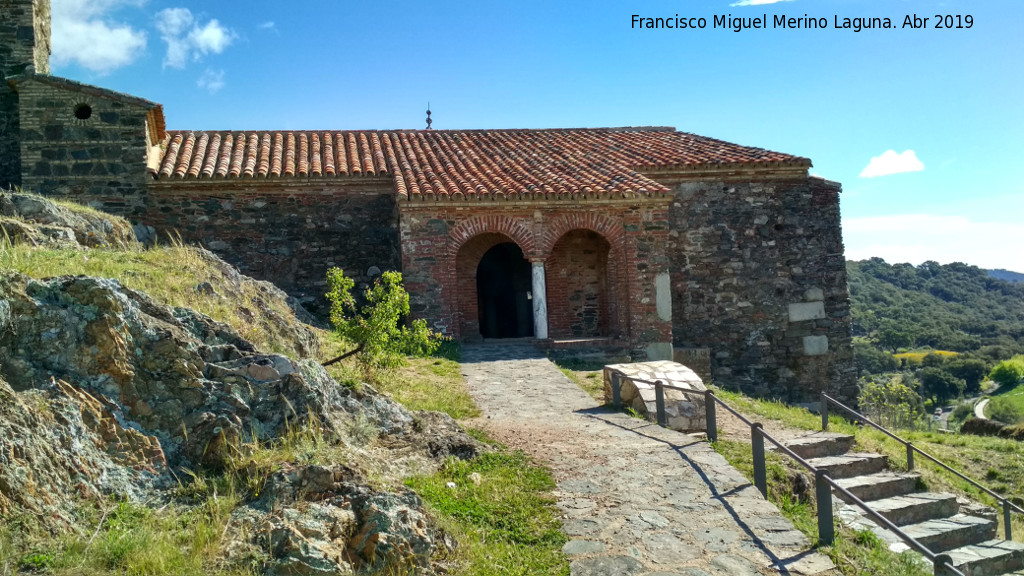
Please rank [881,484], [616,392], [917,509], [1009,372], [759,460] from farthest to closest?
[1009,372], [616,392], [881,484], [917,509], [759,460]

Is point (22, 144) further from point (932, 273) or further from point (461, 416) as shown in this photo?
point (932, 273)

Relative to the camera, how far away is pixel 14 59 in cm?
1342

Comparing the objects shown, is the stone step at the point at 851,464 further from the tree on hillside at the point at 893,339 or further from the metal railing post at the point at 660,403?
the tree on hillside at the point at 893,339

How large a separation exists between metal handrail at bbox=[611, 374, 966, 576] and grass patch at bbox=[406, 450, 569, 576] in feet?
6.25

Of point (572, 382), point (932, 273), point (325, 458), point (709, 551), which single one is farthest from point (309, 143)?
point (932, 273)

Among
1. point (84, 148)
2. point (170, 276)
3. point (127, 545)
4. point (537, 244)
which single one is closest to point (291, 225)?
point (84, 148)

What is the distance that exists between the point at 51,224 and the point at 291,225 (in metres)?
6.17

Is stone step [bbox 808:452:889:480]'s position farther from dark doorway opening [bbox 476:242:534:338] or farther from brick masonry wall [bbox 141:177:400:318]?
dark doorway opening [bbox 476:242:534:338]

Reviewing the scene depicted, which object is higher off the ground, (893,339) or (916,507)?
(916,507)

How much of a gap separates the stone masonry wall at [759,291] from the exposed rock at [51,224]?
11095mm

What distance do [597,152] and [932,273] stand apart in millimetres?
51049

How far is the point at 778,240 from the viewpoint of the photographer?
16484mm

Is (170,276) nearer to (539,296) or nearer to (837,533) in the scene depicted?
(837,533)

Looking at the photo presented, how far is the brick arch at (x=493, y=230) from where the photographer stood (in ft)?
46.0
